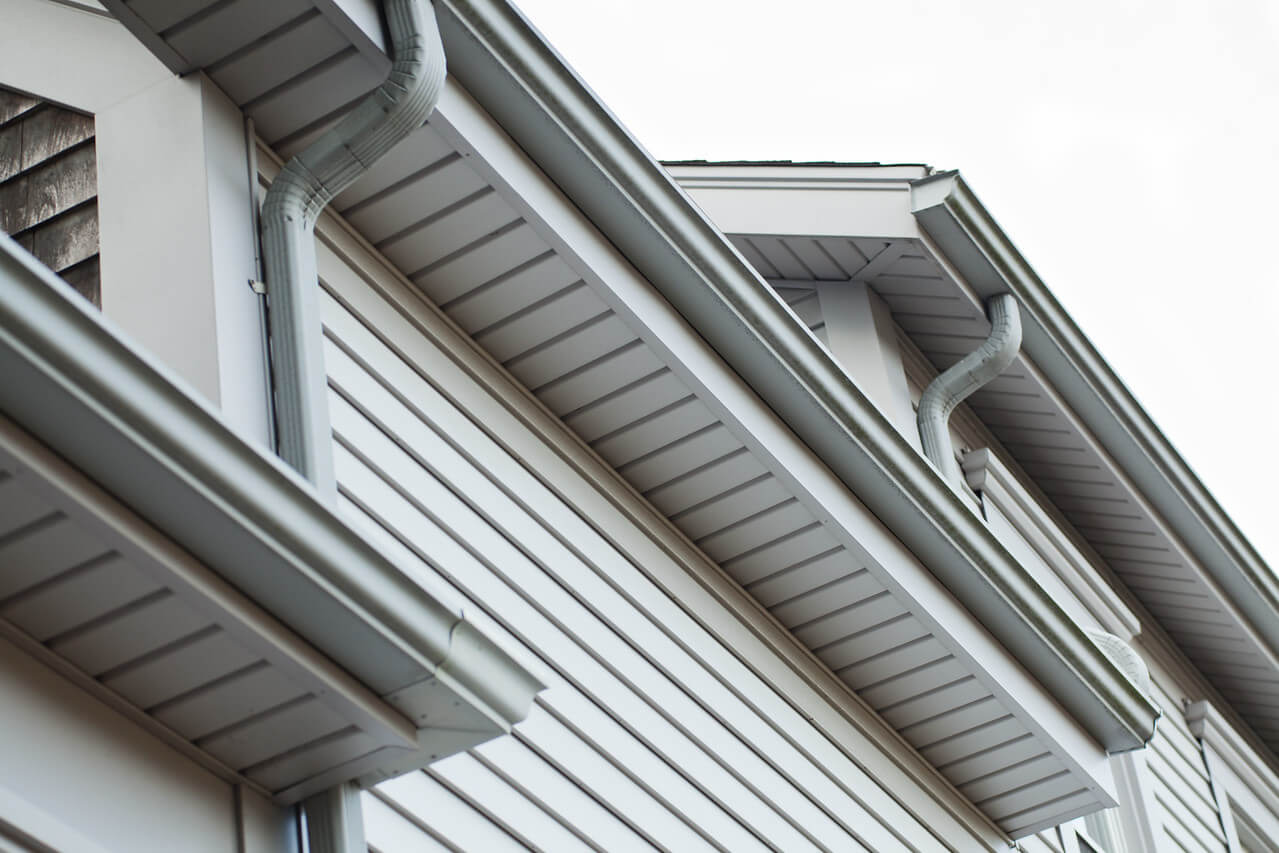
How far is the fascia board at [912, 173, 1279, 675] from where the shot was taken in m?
7.11

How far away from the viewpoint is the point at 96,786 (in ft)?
9.23

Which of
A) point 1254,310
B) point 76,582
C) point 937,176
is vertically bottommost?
point 76,582

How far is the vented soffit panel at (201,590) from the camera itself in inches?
103

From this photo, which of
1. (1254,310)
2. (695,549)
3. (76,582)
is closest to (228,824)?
(76,582)

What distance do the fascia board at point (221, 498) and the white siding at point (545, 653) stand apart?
632mm

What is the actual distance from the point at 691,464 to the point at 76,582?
240cm

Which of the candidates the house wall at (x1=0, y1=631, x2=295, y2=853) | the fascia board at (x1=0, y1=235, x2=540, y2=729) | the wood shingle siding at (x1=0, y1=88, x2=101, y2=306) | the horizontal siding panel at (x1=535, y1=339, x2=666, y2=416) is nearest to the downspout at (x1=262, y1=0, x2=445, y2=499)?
the wood shingle siding at (x1=0, y1=88, x2=101, y2=306)

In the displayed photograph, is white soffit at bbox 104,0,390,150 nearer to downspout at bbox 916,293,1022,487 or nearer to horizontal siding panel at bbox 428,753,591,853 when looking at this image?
horizontal siding panel at bbox 428,753,591,853

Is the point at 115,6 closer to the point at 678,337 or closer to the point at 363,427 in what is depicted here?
the point at 363,427

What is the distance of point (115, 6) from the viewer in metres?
A: 3.78

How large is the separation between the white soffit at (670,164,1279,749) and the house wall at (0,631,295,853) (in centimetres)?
443

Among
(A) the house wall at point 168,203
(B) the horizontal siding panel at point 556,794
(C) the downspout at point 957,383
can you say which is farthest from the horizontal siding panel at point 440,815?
(C) the downspout at point 957,383

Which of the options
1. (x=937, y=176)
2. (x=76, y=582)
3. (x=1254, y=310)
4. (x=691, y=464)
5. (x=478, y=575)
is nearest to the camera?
(x=76, y=582)

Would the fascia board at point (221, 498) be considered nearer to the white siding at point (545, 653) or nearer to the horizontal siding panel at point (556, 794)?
the white siding at point (545, 653)
